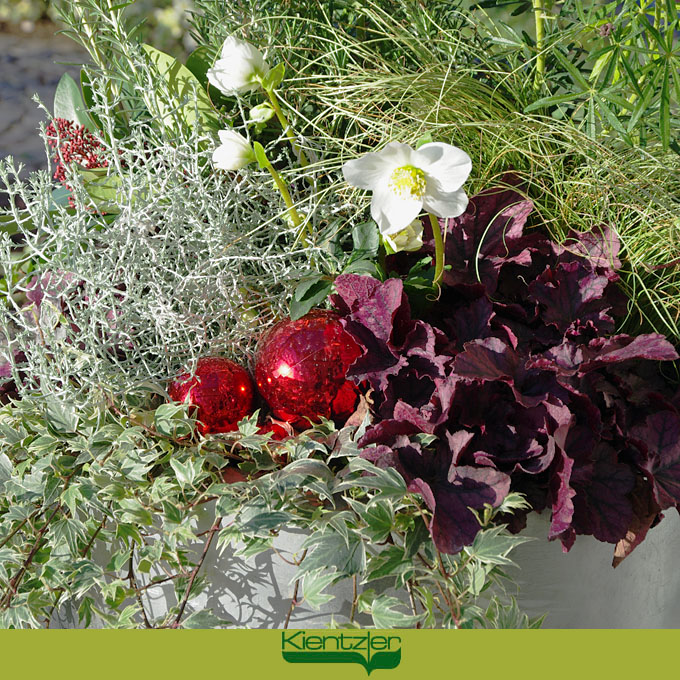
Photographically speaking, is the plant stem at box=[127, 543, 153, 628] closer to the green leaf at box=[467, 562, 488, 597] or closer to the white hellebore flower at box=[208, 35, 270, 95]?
the green leaf at box=[467, 562, 488, 597]

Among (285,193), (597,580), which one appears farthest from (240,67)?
(597,580)

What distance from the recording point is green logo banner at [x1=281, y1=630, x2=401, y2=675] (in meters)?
0.55

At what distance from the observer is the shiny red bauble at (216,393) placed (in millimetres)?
722

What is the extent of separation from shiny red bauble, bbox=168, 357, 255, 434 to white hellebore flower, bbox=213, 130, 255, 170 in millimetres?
199

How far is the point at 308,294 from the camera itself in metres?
0.73

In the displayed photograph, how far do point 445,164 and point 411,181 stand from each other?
0.03m

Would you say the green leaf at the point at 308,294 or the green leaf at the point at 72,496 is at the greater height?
the green leaf at the point at 72,496

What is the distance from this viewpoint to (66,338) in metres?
0.85

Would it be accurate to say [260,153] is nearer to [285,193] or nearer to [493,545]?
[285,193]

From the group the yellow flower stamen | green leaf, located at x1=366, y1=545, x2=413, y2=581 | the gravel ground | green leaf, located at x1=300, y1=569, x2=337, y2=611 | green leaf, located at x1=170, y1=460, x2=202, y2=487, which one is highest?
the yellow flower stamen

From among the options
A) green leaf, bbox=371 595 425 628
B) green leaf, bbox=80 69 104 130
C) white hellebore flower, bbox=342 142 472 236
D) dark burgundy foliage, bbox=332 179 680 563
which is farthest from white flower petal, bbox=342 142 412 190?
green leaf, bbox=80 69 104 130

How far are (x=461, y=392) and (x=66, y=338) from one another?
48 centimetres

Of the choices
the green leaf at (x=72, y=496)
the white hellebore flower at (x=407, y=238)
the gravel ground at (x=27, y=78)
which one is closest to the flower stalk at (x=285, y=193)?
the white hellebore flower at (x=407, y=238)

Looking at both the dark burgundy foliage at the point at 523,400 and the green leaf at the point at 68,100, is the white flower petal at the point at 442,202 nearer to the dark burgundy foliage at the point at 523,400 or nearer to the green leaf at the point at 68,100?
the dark burgundy foliage at the point at 523,400
